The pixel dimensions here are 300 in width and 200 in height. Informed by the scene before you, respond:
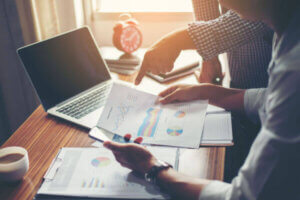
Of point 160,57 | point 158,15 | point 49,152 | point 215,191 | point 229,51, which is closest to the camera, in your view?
point 215,191

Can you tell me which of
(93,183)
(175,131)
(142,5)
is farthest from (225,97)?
(142,5)

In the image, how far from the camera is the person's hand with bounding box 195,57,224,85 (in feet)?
4.26

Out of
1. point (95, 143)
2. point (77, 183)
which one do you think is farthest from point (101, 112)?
point (77, 183)

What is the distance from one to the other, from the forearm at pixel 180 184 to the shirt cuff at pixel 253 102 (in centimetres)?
37

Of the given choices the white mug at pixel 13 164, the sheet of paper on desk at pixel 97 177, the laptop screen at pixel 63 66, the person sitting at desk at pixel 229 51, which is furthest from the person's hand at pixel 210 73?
the white mug at pixel 13 164

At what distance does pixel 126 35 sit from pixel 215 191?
980mm

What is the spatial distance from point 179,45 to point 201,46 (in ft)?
0.26

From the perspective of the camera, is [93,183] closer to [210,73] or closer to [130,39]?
[210,73]

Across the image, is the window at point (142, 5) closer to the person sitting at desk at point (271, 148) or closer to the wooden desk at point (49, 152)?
the wooden desk at point (49, 152)

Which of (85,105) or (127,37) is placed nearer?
(85,105)

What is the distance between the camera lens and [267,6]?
26.3 inches

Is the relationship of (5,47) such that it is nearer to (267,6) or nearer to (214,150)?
(214,150)

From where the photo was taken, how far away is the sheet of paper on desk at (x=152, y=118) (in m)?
0.90

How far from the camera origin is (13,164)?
→ 30.1 inches
